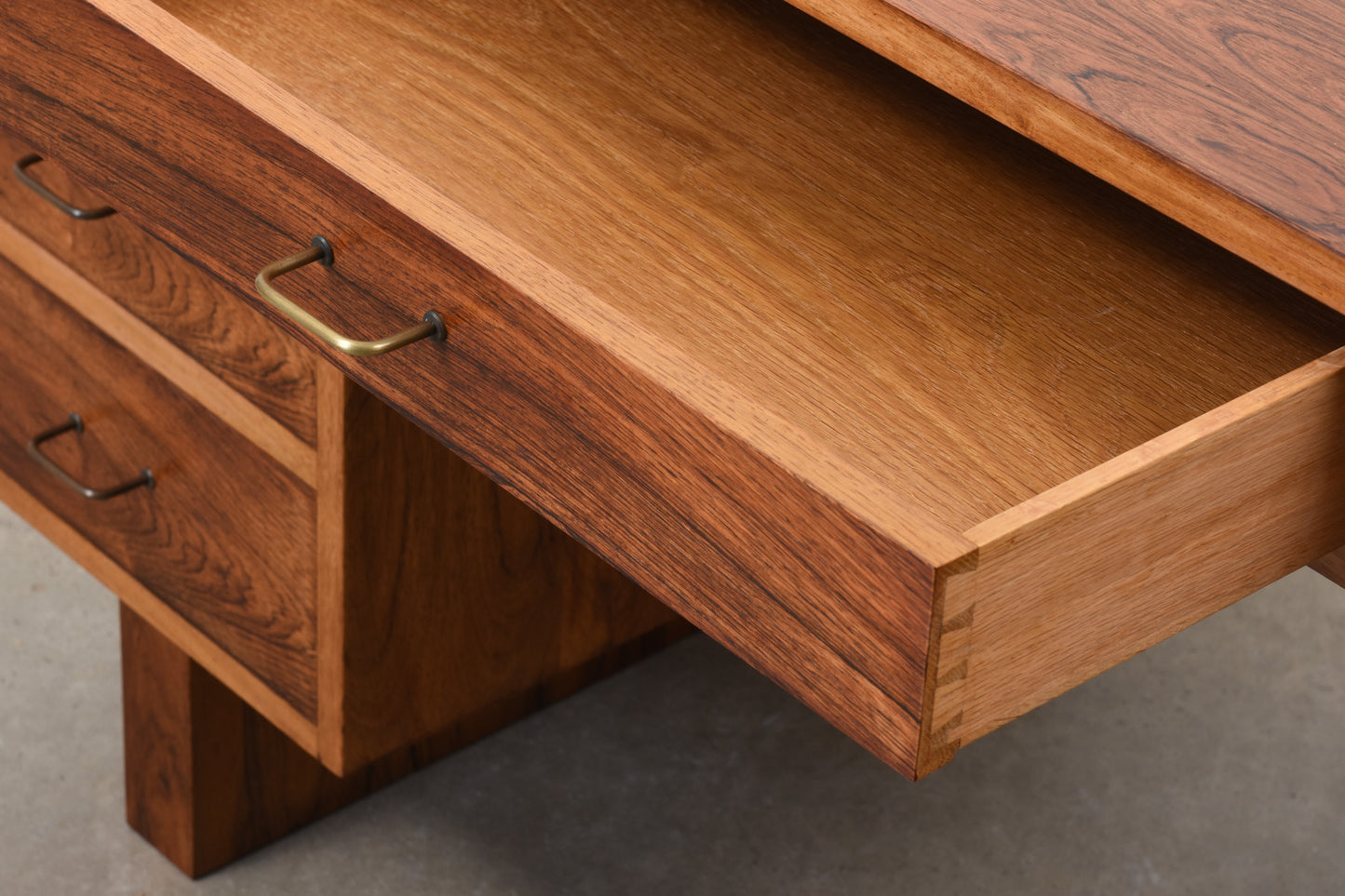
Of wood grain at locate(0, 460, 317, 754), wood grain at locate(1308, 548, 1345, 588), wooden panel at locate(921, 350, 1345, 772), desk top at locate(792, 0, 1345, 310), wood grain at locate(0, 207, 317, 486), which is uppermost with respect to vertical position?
desk top at locate(792, 0, 1345, 310)

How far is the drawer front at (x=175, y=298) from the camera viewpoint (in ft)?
3.01

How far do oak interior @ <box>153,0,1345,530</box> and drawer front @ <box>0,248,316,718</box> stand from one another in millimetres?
226

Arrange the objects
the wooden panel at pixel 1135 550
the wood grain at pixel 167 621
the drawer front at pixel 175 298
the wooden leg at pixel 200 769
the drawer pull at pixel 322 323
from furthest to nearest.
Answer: the wooden leg at pixel 200 769, the wood grain at pixel 167 621, the drawer front at pixel 175 298, the drawer pull at pixel 322 323, the wooden panel at pixel 1135 550

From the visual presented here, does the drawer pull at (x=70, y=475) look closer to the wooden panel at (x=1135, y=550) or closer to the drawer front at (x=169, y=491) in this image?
the drawer front at (x=169, y=491)

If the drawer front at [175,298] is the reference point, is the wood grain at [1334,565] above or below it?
above

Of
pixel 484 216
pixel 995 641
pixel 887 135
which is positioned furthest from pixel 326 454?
pixel 995 641

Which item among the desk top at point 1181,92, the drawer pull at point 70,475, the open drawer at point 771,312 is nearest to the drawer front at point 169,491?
the drawer pull at point 70,475

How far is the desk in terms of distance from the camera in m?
0.56

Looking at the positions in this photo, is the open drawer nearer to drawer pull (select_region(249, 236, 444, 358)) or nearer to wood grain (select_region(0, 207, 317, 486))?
drawer pull (select_region(249, 236, 444, 358))

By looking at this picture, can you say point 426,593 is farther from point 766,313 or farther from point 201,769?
point 766,313

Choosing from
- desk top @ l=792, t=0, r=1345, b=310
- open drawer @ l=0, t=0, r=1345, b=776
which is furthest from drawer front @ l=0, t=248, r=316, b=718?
desk top @ l=792, t=0, r=1345, b=310

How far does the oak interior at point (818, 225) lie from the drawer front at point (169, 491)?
0.23m

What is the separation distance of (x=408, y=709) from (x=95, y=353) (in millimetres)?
279

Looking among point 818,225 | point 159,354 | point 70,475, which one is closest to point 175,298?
point 159,354
